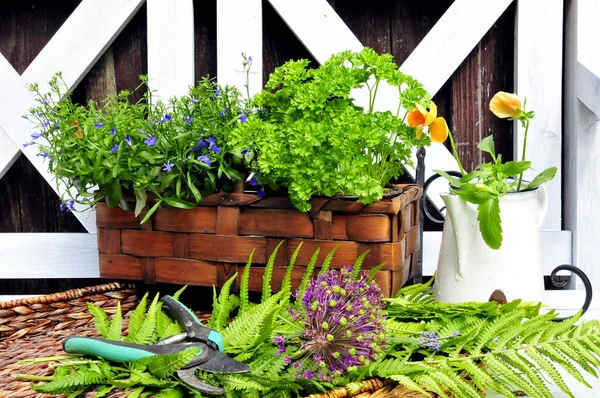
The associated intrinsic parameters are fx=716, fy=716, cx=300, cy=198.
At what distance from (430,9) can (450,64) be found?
159 mm

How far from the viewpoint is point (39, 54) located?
1677mm

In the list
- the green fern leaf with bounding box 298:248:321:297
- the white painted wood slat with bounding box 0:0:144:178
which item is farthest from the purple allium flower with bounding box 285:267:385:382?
the white painted wood slat with bounding box 0:0:144:178

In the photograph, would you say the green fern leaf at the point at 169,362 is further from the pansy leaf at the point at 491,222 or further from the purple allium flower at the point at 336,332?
the pansy leaf at the point at 491,222

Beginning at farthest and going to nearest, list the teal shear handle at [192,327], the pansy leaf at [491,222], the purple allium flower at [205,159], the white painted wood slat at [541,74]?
the white painted wood slat at [541,74], the purple allium flower at [205,159], the pansy leaf at [491,222], the teal shear handle at [192,327]

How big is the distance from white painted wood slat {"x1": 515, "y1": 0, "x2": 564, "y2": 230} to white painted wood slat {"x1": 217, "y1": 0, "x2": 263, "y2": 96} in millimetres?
588

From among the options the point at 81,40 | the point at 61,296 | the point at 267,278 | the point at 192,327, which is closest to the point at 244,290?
the point at 267,278

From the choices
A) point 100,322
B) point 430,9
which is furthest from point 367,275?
point 430,9

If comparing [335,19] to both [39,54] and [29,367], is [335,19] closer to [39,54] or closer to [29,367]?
[39,54]

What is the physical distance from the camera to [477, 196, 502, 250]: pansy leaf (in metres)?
1.10

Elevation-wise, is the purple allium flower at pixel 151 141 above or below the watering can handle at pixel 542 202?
above

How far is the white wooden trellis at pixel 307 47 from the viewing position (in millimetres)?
1605

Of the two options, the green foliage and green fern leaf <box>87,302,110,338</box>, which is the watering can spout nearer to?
the green foliage

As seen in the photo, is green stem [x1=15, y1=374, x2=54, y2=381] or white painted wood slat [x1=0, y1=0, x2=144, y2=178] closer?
green stem [x1=15, y1=374, x2=54, y2=381]

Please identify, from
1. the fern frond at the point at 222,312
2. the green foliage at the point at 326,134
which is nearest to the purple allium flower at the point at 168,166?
the green foliage at the point at 326,134
